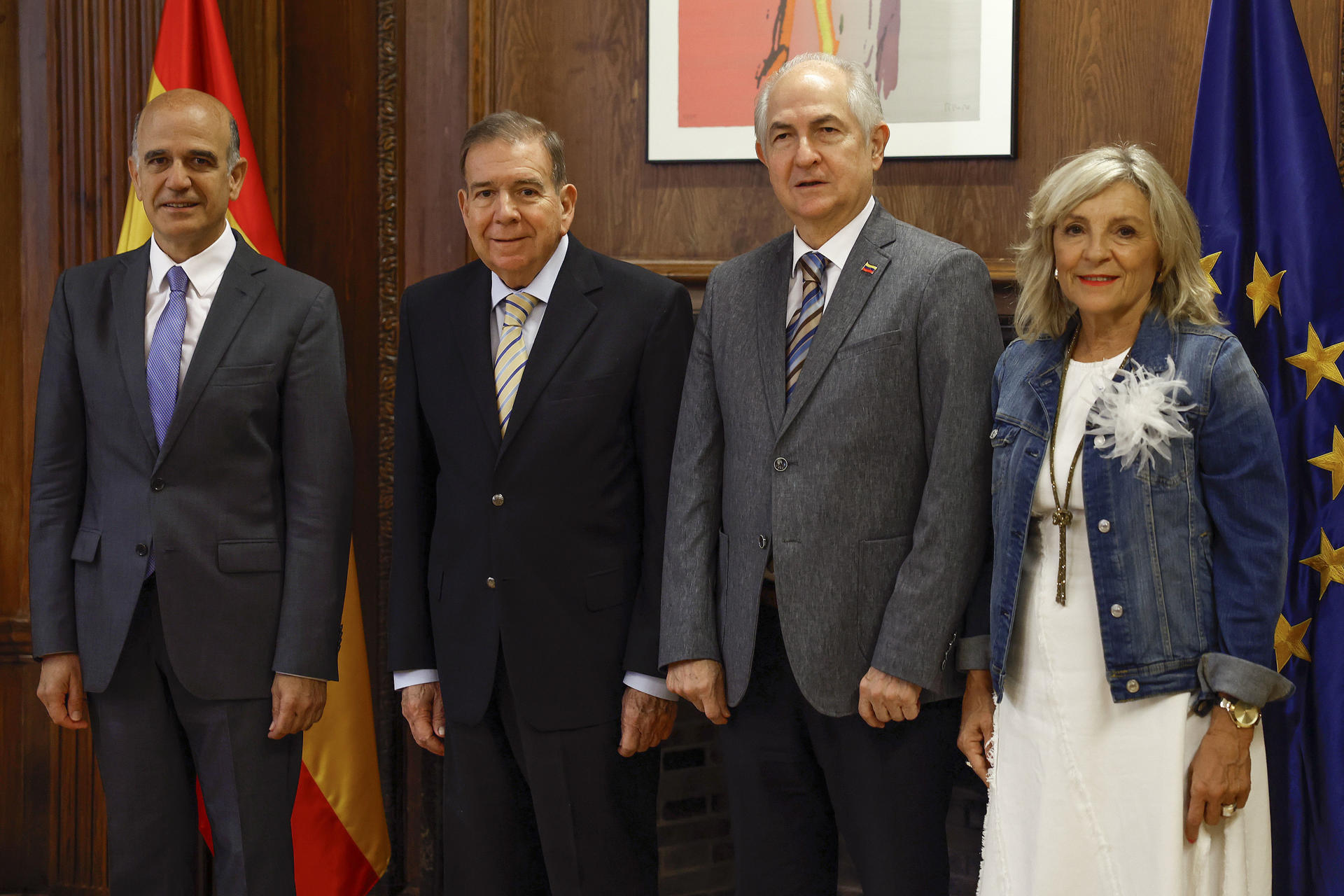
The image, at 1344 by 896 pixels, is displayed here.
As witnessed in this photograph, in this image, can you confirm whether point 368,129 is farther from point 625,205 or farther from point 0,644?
point 0,644

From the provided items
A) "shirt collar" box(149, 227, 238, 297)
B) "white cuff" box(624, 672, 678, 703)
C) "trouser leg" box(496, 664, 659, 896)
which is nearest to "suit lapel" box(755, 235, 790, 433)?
"white cuff" box(624, 672, 678, 703)

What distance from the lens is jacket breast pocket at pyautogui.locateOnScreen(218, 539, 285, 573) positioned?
210cm

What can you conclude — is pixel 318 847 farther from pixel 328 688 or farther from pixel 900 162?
pixel 900 162

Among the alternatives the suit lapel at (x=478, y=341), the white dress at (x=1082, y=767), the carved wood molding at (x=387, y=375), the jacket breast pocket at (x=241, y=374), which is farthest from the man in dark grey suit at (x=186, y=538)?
the white dress at (x=1082, y=767)

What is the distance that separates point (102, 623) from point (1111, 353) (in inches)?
69.2

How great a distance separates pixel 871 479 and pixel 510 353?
743 millimetres

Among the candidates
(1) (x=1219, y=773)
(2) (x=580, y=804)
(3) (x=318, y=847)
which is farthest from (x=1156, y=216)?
(3) (x=318, y=847)

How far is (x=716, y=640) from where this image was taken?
6.45 feet

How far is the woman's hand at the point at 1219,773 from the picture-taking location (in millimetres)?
1595

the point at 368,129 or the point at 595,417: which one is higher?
the point at 368,129

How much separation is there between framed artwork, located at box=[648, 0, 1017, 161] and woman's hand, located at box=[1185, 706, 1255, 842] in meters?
1.44

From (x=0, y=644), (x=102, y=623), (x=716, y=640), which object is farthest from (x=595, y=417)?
(x=0, y=644)

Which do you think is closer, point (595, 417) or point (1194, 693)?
point (1194, 693)

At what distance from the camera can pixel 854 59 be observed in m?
2.70
